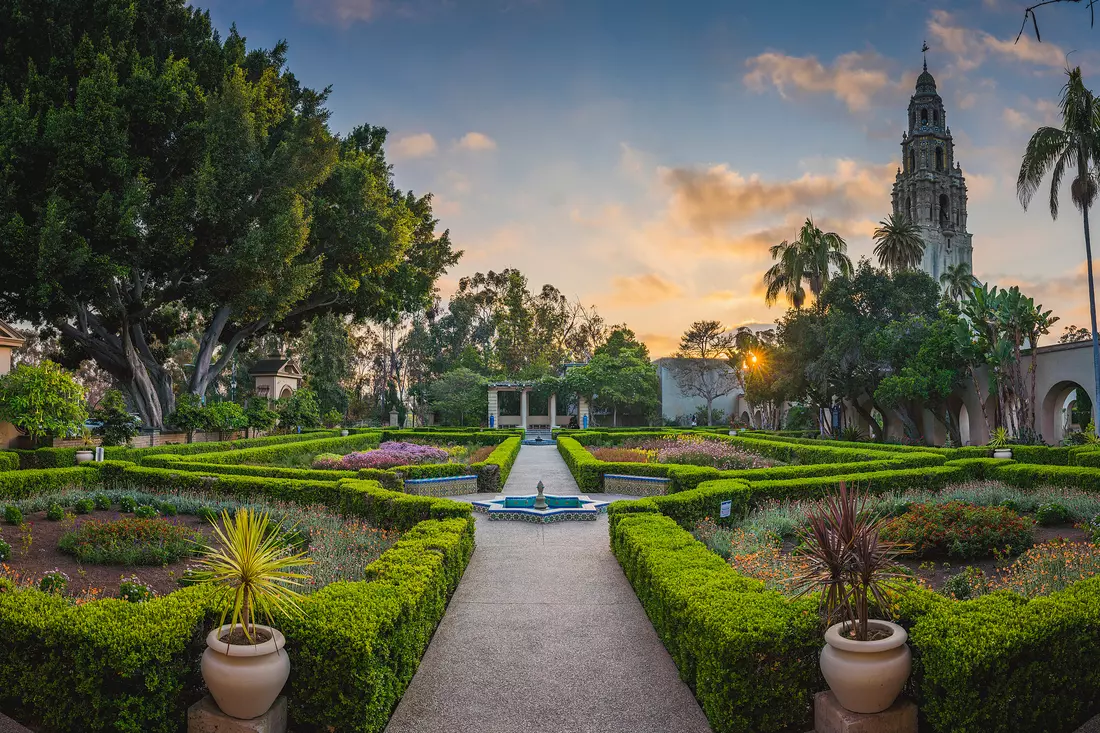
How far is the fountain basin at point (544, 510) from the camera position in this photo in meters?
11.5

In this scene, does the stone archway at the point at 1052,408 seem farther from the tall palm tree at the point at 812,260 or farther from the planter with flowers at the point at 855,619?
the planter with flowers at the point at 855,619

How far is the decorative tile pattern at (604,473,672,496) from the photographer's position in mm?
14408

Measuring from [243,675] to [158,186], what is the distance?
23.2 m

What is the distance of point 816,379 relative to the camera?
28.8m

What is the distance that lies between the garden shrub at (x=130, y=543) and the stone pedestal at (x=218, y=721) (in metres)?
4.13

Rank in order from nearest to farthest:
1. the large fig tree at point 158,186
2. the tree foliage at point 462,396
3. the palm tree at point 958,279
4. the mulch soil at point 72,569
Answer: the mulch soil at point 72,569, the large fig tree at point 158,186, the tree foliage at point 462,396, the palm tree at point 958,279

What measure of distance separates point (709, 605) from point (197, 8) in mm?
28712

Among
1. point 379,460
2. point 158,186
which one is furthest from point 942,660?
point 158,186

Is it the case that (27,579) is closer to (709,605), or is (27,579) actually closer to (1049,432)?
(709,605)

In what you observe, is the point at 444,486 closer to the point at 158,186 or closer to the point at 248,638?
the point at 248,638

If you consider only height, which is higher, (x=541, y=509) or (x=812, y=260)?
(x=812, y=260)

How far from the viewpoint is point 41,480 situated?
13.0 metres

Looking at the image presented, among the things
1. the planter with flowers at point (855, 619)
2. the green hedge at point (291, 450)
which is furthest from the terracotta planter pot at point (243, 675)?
the green hedge at point (291, 450)

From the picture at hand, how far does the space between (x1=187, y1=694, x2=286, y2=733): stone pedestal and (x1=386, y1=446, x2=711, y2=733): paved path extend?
2.53 feet
